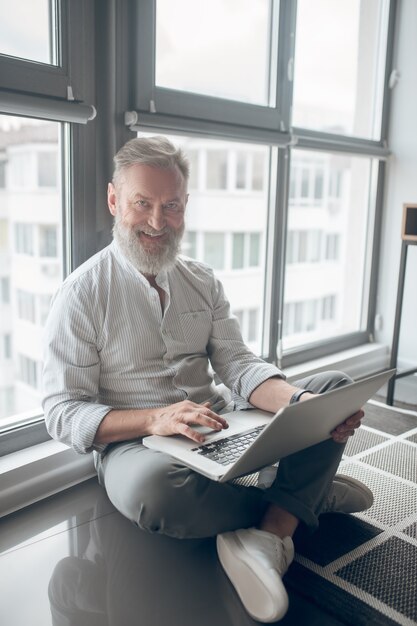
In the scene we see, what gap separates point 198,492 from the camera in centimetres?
148

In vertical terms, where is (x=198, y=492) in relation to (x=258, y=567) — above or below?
above

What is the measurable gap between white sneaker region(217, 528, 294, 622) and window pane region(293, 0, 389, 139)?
78.0 inches

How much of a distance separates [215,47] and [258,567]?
1978 millimetres

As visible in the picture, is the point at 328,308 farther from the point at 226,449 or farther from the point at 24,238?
the point at 226,449

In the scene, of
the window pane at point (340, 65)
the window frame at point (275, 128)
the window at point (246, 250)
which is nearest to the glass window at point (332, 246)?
the window frame at point (275, 128)

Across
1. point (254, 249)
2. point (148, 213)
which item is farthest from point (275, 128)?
point (148, 213)

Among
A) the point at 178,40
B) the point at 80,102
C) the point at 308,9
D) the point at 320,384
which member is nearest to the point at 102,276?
the point at 80,102

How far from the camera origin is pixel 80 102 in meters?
1.90

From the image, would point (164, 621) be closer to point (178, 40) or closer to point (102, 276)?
point (102, 276)

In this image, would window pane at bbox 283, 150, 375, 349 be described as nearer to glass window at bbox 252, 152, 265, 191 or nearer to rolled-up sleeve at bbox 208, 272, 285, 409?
glass window at bbox 252, 152, 265, 191

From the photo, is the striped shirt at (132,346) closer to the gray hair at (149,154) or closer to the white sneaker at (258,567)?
the gray hair at (149,154)

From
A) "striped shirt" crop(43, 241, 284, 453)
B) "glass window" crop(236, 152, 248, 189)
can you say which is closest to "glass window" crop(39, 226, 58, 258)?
"striped shirt" crop(43, 241, 284, 453)

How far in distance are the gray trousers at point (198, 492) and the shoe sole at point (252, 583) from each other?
0.06 m

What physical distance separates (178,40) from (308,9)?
89cm
